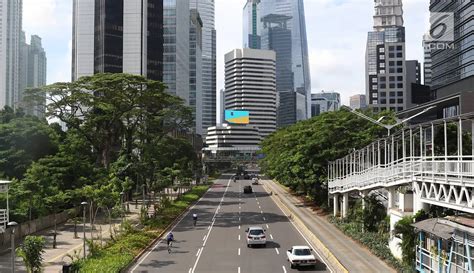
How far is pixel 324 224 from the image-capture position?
155 ft

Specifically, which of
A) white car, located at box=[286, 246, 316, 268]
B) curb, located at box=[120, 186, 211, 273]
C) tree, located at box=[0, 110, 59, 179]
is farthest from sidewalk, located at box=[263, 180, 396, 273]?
tree, located at box=[0, 110, 59, 179]

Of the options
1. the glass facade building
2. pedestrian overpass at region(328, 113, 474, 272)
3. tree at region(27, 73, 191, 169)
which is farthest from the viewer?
the glass facade building

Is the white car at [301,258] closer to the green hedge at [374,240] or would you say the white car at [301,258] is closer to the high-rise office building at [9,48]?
the green hedge at [374,240]

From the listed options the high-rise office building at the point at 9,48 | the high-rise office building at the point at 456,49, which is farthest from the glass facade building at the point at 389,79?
the high-rise office building at the point at 9,48

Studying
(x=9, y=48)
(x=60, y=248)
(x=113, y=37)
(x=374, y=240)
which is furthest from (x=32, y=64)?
(x=374, y=240)

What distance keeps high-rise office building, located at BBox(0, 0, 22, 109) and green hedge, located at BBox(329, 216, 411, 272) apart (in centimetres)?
11976

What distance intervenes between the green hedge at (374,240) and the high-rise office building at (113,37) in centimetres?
9766

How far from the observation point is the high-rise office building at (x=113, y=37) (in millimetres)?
130500

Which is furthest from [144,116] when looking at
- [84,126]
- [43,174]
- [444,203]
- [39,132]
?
[444,203]

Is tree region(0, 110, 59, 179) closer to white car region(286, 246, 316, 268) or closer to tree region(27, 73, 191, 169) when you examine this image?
tree region(27, 73, 191, 169)

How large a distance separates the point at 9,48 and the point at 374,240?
136095mm

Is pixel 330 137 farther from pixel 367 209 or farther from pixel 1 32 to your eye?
pixel 1 32

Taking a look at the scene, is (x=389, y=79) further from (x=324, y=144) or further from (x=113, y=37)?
(x=324, y=144)

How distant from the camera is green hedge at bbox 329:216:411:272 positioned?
2885cm
